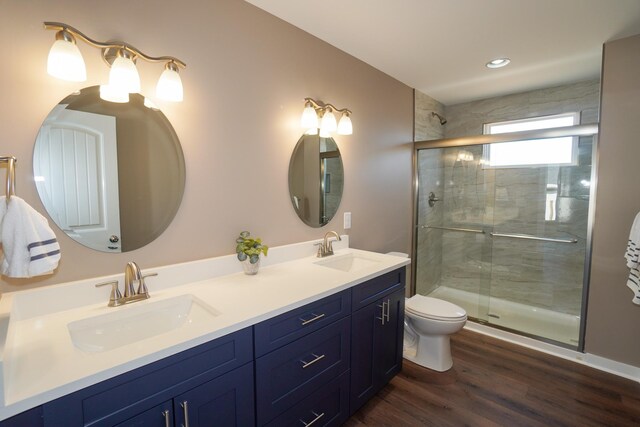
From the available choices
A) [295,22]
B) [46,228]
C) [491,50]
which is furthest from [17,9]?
[491,50]

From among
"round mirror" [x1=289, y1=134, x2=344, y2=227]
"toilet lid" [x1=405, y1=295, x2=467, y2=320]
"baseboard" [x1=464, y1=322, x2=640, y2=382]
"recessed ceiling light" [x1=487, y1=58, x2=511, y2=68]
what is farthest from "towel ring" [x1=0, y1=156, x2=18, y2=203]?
"baseboard" [x1=464, y1=322, x2=640, y2=382]

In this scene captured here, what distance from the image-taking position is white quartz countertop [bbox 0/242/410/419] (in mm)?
748

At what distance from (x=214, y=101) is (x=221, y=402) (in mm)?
1361

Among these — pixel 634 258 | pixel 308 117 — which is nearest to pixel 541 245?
pixel 634 258

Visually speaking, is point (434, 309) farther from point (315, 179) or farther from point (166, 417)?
point (166, 417)

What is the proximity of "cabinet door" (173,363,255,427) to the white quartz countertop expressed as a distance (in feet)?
0.58

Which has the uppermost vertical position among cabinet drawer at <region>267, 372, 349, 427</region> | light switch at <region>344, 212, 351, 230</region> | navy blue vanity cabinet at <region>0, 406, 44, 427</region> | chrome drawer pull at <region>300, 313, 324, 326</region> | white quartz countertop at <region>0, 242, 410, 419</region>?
light switch at <region>344, 212, 351, 230</region>

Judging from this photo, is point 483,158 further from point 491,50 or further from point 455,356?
point 455,356

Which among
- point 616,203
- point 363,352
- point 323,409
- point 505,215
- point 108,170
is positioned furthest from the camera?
point 505,215

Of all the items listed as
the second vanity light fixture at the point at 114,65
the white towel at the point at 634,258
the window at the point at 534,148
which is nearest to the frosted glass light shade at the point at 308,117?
the second vanity light fixture at the point at 114,65

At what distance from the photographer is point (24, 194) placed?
Answer: 1.07 metres

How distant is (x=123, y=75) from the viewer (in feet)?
3.75

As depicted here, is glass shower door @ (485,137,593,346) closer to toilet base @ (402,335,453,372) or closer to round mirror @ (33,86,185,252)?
toilet base @ (402,335,453,372)

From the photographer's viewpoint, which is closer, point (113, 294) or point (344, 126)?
point (113, 294)
